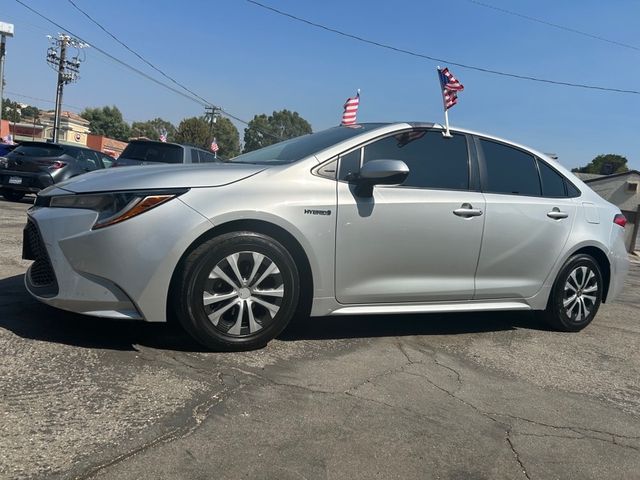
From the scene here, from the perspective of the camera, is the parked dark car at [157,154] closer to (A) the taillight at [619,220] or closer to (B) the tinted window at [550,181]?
(B) the tinted window at [550,181]

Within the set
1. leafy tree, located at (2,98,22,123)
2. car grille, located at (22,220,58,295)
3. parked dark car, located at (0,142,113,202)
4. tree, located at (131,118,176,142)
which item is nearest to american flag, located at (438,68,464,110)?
car grille, located at (22,220,58,295)

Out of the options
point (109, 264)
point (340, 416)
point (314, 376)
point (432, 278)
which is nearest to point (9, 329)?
point (109, 264)

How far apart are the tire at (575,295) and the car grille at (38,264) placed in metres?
3.89

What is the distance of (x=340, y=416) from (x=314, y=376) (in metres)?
0.52

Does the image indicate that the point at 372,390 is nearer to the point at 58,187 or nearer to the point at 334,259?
the point at 334,259

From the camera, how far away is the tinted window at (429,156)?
13.3ft

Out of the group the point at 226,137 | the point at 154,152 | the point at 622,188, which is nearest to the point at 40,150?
the point at 154,152

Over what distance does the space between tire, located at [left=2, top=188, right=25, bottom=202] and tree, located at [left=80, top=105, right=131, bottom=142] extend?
98557 millimetres

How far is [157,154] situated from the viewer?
11.2m

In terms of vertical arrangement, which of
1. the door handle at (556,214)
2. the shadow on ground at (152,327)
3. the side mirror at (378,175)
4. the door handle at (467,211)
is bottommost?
the shadow on ground at (152,327)

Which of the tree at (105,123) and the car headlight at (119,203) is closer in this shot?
the car headlight at (119,203)

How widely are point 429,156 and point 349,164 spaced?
737 mm

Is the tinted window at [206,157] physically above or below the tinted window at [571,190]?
above

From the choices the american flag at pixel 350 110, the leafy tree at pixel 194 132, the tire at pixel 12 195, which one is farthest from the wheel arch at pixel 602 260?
the leafy tree at pixel 194 132
